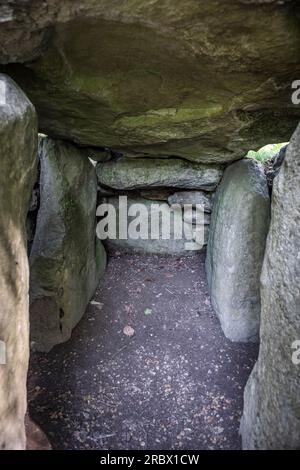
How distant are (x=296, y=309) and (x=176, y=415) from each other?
1.17m

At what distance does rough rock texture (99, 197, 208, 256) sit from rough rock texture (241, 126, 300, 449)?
6.34ft

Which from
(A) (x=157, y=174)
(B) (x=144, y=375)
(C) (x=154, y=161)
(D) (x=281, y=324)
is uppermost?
(C) (x=154, y=161)

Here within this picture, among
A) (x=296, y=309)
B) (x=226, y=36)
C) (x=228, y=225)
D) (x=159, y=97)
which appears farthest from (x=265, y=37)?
(x=228, y=225)

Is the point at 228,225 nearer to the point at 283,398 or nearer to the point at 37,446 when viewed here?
the point at 283,398

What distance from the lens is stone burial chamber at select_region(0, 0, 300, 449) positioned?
5.24ft

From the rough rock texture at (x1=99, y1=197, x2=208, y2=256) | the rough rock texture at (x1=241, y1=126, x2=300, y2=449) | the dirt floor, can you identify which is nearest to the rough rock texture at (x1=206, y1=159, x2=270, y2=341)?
the dirt floor

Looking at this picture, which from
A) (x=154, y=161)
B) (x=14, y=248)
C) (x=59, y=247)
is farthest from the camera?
(x=154, y=161)

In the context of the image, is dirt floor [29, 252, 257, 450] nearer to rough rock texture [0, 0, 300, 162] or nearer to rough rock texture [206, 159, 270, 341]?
rough rock texture [206, 159, 270, 341]

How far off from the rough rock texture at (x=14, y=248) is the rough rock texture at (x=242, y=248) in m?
1.63

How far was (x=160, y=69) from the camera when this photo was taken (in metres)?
2.13

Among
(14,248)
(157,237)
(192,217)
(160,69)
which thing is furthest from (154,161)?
(14,248)

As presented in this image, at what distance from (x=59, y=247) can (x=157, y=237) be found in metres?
1.33

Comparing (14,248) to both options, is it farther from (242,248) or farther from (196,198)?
(196,198)

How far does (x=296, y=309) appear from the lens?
5.26 ft
